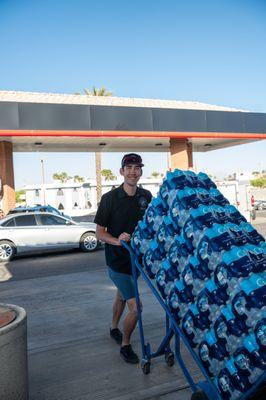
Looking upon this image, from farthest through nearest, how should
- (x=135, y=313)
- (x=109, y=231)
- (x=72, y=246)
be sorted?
(x=72, y=246), (x=109, y=231), (x=135, y=313)

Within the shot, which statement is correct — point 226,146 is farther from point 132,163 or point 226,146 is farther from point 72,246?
point 132,163

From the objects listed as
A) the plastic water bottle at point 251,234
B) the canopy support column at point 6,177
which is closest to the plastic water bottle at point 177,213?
the plastic water bottle at point 251,234

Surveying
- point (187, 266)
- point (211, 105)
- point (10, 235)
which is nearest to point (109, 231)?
point (187, 266)

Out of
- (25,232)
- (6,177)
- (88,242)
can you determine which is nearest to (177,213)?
(25,232)

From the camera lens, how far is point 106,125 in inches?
663

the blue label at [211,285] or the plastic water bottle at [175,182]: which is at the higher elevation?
the plastic water bottle at [175,182]

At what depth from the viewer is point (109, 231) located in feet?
14.4

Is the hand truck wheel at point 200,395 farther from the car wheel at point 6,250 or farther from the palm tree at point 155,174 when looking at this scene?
the palm tree at point 155,174

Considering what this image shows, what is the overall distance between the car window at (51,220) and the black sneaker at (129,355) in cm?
896

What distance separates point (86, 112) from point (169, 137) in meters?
4.26

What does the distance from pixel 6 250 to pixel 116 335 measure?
793cm

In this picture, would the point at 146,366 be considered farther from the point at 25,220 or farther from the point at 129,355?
the point at 25,220

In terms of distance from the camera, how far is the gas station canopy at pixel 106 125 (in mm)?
15578

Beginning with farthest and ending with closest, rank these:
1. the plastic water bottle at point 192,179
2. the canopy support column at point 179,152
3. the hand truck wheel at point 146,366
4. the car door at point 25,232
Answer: the canopy support column at point 179,152 → the car door at point 25,232 → the hand truck wheel at point 146,366 → the plastic water bottle at point 192,179
